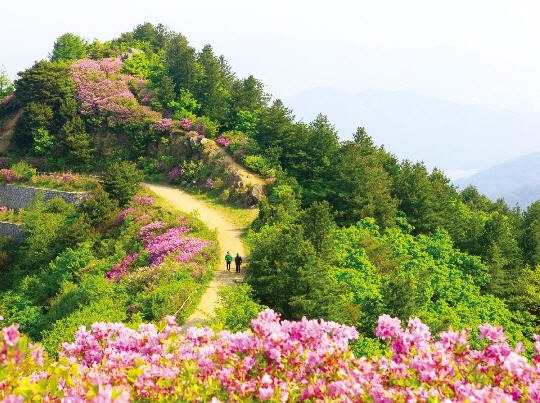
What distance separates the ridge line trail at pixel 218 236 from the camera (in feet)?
69.2

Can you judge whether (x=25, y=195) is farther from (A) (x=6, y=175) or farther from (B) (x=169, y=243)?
(B) (x=169, y=243)

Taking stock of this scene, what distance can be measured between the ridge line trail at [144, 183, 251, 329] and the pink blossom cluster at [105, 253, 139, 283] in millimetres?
5539

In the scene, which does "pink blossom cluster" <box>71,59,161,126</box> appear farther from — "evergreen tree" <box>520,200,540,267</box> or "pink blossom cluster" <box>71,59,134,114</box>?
"evergreen tree" <box>520,200,540,267</box>

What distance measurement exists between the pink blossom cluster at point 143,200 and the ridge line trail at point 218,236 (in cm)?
138

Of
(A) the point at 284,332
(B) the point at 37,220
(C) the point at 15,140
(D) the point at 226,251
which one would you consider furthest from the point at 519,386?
(C) the point at 15,140

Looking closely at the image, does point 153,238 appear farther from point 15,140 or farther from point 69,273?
point 15,140

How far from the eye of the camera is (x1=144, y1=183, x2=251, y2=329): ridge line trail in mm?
21078

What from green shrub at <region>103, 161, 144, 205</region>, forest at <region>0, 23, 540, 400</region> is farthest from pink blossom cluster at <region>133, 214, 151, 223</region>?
green shrub at <region>103, 161, 144, 205</region>

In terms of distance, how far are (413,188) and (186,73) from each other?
26294mm

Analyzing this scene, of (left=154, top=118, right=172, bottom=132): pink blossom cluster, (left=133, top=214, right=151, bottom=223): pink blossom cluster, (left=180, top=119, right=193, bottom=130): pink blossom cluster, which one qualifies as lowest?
(left=133, top=214, right=151, bottom=223): pink blossom cluster

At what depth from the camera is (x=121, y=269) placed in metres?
27.4

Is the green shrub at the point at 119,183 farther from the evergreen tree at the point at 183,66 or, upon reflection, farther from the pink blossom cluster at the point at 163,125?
the evergreen tree at the point at 183,66

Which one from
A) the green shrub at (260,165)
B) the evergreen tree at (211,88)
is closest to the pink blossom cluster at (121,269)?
the green shrub at (260,165)

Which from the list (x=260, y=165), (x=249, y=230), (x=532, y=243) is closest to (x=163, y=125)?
(x=260, y=165)
